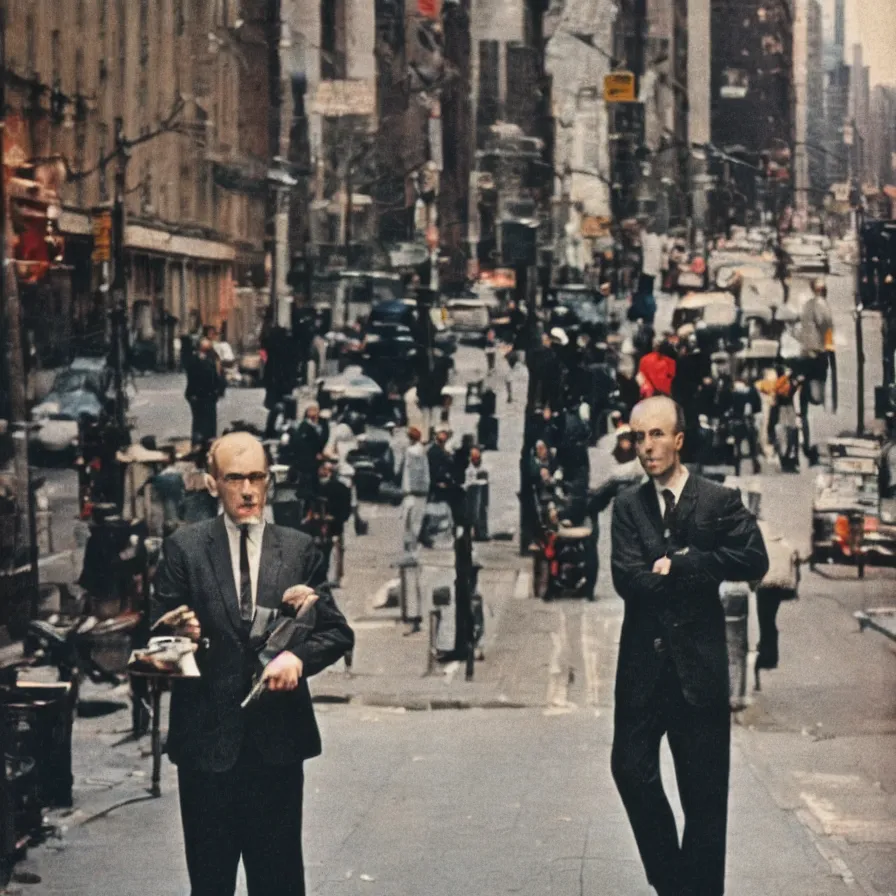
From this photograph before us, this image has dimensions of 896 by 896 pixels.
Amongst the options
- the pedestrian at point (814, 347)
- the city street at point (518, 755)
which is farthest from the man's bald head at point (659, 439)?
the pedestrian at point (814, 347)

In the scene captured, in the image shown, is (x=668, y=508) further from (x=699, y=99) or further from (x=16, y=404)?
(x=16, y=404)

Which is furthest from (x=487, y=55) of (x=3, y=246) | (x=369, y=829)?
(x=369, y=829)

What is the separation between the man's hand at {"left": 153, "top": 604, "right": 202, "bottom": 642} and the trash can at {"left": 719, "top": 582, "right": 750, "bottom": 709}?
3.51m

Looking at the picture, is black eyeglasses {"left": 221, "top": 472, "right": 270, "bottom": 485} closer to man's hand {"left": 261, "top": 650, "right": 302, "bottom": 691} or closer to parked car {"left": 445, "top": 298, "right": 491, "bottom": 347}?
man's hand {"left": 261, "top": 650, "right": 302, "bottom": 691}

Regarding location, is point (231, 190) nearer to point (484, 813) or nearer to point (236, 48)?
point (236, 48)

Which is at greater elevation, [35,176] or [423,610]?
[35,176]

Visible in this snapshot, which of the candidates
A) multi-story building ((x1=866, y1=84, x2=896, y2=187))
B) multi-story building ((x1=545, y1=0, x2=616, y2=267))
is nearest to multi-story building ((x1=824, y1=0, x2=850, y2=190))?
multi-story building ((x1=866, y1=84, x2=896, y2=187))

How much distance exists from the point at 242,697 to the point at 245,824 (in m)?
0.35

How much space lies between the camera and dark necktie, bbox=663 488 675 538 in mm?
6031

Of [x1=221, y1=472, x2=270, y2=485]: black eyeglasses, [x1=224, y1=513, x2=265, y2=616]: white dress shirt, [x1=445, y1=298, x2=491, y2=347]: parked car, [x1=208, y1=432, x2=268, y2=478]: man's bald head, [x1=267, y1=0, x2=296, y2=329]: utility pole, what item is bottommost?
[x1=224, y1=513, x2=265, y2=616]: white dress shirt

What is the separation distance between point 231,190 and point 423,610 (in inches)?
81.4

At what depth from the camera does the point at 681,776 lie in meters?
5.87

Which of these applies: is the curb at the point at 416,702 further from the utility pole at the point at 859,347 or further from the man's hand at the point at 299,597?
the man's hand at the point at 299,597

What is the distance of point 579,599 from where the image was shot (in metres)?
8.48
